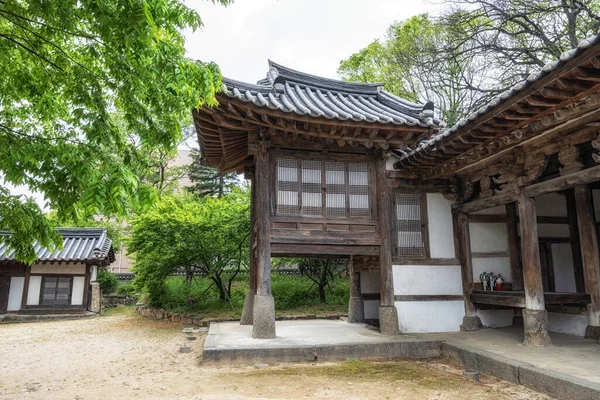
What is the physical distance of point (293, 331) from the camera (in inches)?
355

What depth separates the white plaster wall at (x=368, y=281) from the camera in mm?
10875

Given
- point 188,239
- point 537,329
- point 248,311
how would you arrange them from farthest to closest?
point 188,239 → point 248,311 → point 537,329

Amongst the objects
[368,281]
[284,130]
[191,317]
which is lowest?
[191,317]

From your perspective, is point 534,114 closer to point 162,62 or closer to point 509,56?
point 162,62

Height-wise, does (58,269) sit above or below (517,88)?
below

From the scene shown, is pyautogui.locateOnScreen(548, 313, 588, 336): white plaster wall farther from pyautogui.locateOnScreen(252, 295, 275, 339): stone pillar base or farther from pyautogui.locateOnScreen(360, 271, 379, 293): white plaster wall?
pyautogui.locateOnScreen(252, 295, 275, 339): stone pillar base

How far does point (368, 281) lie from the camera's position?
10.9 m

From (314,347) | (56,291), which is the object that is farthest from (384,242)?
(56,291)

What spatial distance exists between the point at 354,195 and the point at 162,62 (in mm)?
5799

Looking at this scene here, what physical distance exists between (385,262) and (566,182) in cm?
365

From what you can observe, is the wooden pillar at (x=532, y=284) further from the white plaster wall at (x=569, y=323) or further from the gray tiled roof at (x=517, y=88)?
the gray tiled roof at (x=517, y=88)

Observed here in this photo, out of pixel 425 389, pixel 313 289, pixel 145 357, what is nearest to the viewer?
pixel 425 389

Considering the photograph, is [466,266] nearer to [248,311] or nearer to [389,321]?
[389,321]

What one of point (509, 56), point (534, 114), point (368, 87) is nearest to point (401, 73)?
point (509, 56)
